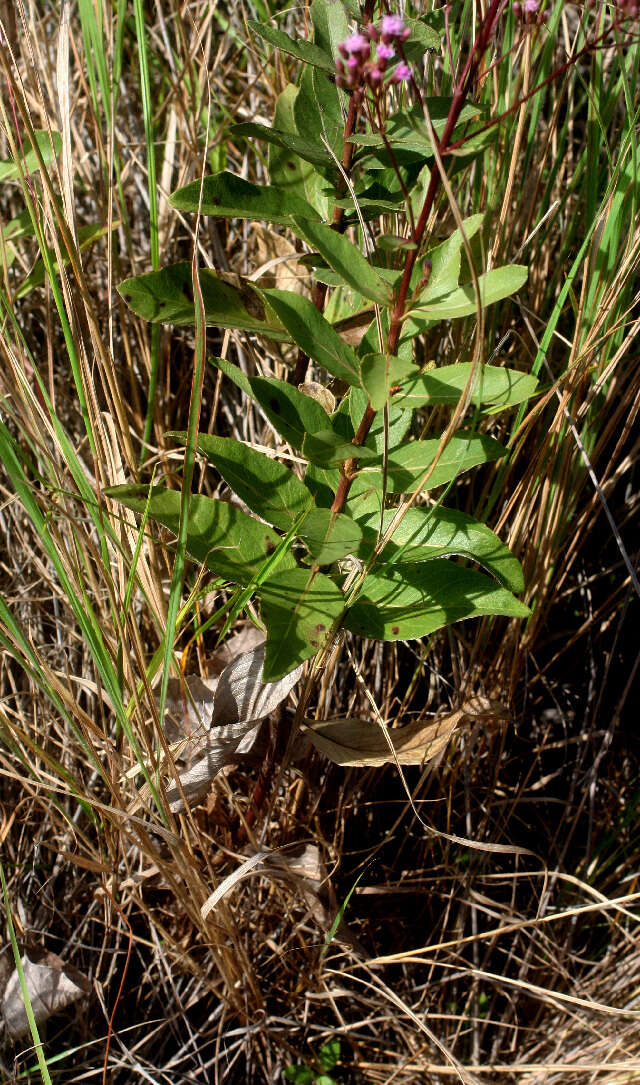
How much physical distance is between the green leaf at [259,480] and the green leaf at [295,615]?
0.06 m

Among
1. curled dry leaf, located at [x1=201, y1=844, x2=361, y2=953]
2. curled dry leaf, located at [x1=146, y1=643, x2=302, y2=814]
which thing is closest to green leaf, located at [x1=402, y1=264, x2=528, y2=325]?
curled dry leaf, located at [x1=146, y1=643, x2=302, y2=814]

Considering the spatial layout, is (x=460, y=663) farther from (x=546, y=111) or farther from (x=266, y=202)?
(x=546, y=111)

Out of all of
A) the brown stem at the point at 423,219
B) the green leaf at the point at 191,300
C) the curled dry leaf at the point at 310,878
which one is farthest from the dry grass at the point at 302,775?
the brown stem at the point at 423,219

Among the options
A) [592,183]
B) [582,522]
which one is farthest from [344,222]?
[582,522]

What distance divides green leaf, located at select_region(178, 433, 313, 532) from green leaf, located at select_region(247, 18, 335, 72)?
14.0 inches

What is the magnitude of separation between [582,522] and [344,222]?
0.57 m

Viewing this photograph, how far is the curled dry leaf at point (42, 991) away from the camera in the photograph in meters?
1.13

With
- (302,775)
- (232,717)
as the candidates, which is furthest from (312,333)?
(302,775)

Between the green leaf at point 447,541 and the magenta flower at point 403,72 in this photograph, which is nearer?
the magenta flower at point 403,72

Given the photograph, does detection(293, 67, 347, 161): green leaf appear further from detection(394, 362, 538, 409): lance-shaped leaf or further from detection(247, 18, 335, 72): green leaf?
detection(394, 362, 538, 409): lance-shaped leaf

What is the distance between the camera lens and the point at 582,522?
1.21 metres

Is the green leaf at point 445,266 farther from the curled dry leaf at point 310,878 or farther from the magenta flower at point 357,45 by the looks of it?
the curled dry leaf at point 310,878

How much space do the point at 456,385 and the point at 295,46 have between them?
1.14 feet

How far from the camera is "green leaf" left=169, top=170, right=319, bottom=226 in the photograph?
833 mm
